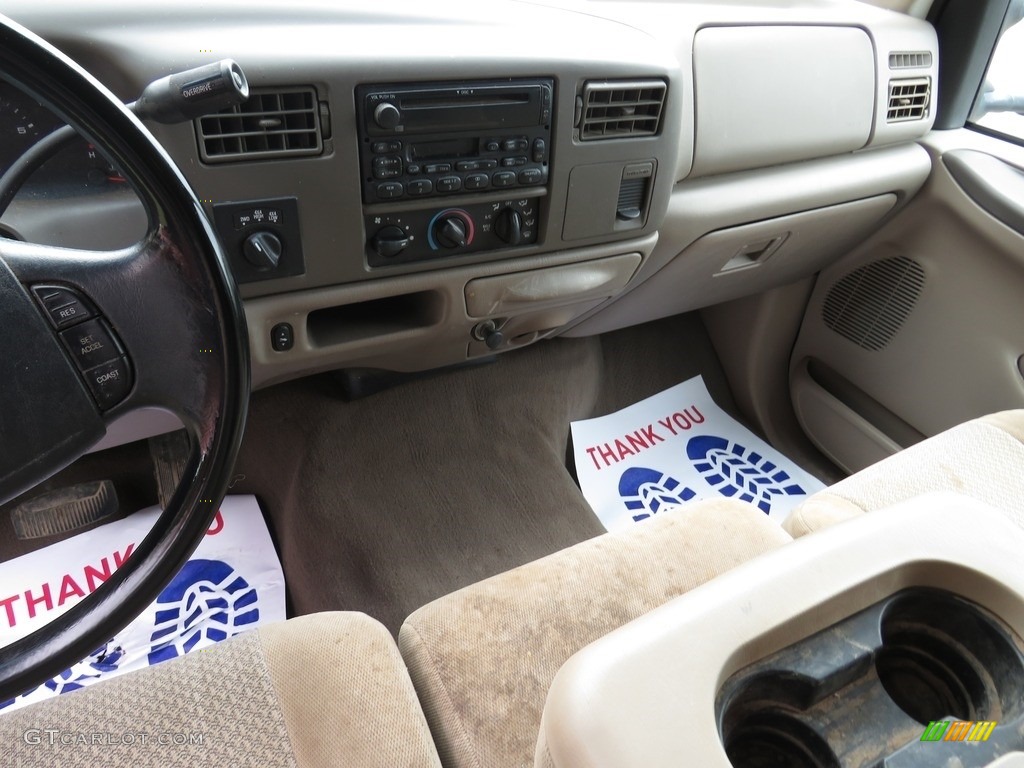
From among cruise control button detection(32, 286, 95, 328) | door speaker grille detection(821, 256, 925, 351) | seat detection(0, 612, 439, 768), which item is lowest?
door speaker grille detection(821, 256, 925, 351)

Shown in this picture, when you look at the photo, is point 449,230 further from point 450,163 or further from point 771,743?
point 771,743

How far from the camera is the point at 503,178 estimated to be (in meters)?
1.01

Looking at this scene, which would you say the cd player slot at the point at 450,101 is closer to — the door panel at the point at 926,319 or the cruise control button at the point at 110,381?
the cruise control button at the point at 110,381

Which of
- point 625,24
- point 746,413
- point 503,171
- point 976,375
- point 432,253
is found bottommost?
point 746,413

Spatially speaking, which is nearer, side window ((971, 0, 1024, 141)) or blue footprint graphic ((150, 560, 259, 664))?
blue footprint graphic ((150, 560, 259, 664))

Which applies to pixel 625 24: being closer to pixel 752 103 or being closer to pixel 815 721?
pixel 752 103

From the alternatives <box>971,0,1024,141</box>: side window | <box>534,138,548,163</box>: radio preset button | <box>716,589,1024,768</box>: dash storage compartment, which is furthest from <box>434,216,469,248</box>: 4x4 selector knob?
<box>971,0,1024,141</box>: side window

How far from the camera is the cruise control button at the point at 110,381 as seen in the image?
60 centimetres

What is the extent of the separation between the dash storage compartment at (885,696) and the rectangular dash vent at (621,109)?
2.39 feet

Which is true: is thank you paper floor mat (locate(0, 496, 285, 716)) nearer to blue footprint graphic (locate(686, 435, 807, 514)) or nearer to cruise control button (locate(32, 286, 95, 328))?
cruise control button (locate(32, 286, 95, 328))

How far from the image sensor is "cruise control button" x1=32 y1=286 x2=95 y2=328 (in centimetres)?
57

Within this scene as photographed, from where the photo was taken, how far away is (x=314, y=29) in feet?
2.78

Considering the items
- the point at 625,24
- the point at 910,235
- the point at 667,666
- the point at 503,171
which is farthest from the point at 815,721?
the point at 910,235

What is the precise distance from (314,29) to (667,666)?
747 mm
